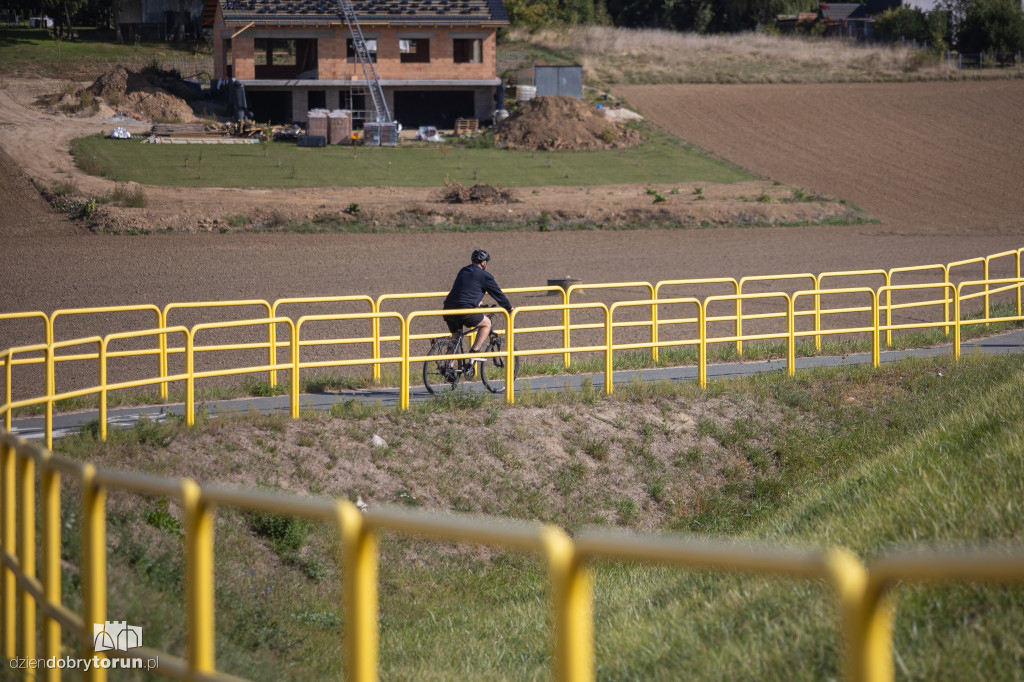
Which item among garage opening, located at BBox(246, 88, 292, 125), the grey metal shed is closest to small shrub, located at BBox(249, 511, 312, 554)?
garage opening, located at BBox(246, 88, 292, 125)

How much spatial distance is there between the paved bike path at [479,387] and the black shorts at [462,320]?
0.84 metres

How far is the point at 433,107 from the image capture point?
194 ft

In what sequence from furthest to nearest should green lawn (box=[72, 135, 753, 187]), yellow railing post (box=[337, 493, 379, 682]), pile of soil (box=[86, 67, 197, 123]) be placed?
pile of soil (box=[86, 67, 197, 123]), green lawn (box=[72, 135, 753, 187]), yellow railing post (box=[337, 493, 379, 682])

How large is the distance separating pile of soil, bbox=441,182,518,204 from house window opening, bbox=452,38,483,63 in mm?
21690

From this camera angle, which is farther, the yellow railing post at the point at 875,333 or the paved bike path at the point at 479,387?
the yellow railing post at the point at 875,333

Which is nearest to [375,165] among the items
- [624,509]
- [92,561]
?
[624,509]

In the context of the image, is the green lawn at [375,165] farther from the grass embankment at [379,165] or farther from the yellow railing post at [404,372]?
the yellow railing post at [404,372]

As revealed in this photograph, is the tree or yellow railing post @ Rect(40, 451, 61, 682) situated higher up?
the tree

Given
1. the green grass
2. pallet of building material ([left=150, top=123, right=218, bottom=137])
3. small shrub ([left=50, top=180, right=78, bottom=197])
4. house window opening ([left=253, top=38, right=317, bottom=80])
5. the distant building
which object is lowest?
small shrub ([left=50, top=180, right=78, bottom=197])

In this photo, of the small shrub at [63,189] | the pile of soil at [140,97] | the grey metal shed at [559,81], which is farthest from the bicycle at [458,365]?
the grey metal shed at [559,81]

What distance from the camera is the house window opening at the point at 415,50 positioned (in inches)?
2314

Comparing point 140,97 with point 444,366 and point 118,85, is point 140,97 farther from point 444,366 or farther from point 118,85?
point 444,366

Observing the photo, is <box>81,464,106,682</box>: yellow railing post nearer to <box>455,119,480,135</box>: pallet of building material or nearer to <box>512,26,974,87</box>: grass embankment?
<box>455,119,480,135</box>: pallet of building material

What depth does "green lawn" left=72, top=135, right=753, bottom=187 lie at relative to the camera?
1617 inches
